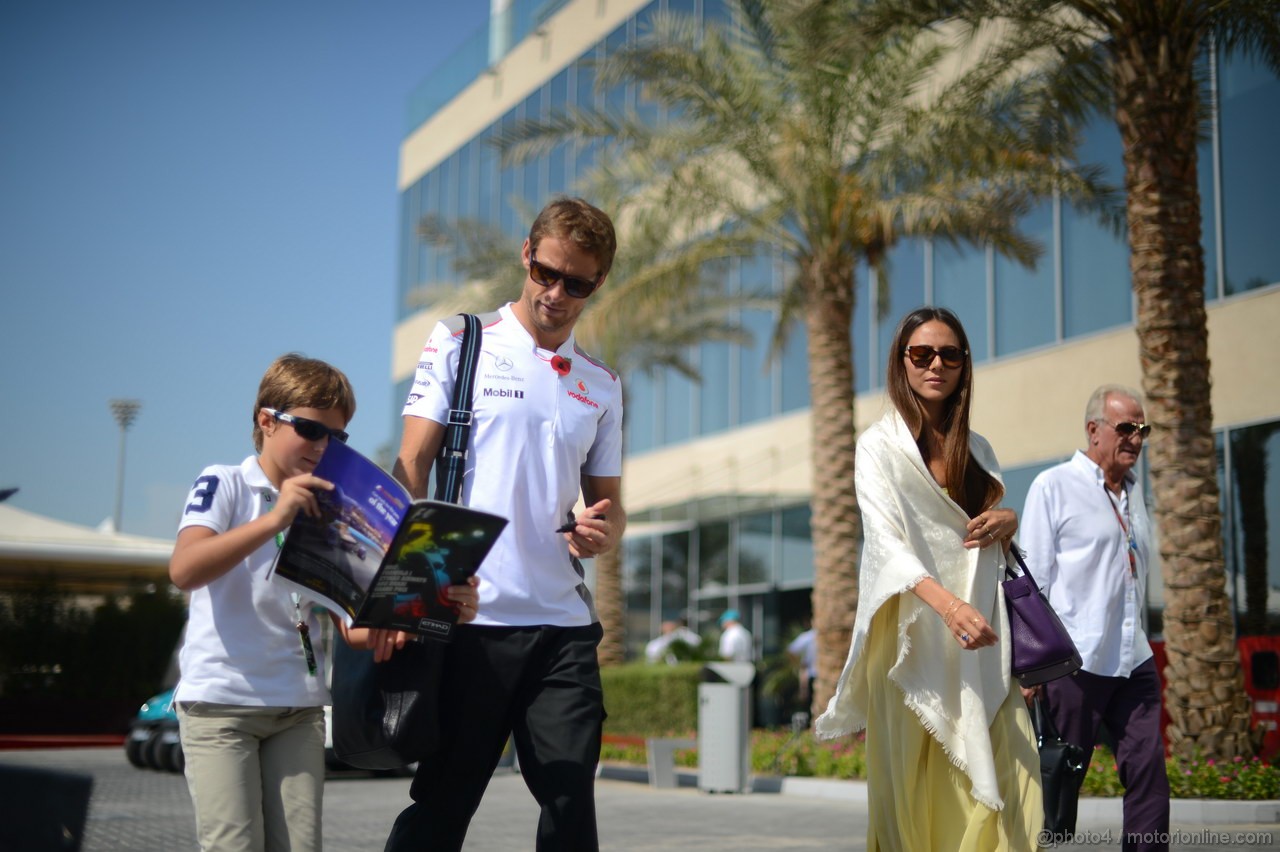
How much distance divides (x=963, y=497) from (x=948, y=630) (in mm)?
444

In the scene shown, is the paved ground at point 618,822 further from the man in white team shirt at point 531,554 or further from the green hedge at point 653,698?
the green hedge at point 653,698

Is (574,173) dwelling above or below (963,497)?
above

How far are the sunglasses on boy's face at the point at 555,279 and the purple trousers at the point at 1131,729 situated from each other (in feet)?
10.1

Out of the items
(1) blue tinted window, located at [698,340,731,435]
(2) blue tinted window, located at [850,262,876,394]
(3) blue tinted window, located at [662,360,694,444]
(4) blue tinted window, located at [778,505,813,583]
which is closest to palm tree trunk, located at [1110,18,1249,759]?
(2) blue tinted window, located at [850,262,876,394]

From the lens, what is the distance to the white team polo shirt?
12.3ft

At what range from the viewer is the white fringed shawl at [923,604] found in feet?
14.2

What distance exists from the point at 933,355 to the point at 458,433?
5.53 ft

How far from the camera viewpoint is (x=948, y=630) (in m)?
4.41

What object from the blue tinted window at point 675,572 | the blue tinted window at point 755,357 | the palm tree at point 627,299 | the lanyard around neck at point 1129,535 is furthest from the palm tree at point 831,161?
the blue tinted window at point 675,572

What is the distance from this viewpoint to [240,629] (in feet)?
12.5

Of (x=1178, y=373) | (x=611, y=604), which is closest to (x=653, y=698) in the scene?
(x=611, y=604)

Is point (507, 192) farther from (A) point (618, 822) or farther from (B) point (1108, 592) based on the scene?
(B) point (1108, 592)

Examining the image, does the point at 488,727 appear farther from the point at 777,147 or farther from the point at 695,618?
the point at 695,618

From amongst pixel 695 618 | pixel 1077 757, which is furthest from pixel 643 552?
pixel 1077 757
